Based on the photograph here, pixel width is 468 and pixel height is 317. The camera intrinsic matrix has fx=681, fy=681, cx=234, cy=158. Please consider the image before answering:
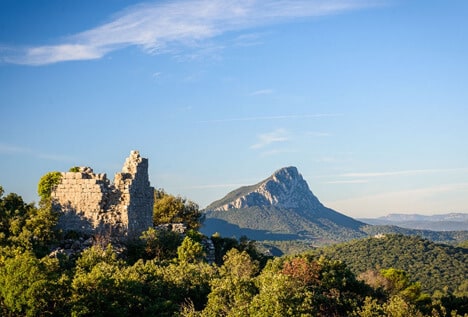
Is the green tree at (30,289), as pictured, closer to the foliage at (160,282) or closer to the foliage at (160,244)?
the foliage at (160,282)

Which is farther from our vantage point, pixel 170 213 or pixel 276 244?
pixel 276 244

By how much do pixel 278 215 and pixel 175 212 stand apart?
12490cm

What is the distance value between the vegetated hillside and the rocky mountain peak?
266ft

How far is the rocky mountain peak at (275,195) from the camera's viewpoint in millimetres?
172000

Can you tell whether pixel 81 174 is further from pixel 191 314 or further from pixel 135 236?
pixel 191 314

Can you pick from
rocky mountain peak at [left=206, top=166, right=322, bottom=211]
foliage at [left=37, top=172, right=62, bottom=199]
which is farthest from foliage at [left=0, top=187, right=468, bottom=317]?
rocky mountain peak at [left=206, top=166, right=322, bottom=211]

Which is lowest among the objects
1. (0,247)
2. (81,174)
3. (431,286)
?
(431,286)

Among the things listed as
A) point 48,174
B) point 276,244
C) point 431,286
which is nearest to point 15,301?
point 48,174

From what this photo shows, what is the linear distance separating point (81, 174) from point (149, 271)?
699 cm

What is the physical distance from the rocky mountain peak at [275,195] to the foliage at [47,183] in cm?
13494

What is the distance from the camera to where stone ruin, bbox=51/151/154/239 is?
32.1m

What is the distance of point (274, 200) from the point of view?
566 feet

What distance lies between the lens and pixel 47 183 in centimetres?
3475

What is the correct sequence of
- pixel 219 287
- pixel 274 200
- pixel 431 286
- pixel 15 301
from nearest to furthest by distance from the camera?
pixel 15 301 → pixel 219 287 → pixel 431 286 → pixel 274 200
